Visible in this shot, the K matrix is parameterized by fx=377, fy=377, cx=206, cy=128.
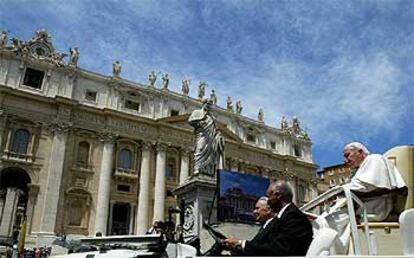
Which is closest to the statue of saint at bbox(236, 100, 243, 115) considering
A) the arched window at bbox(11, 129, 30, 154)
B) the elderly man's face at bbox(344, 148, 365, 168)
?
the arched window at bbox(11, 129, 30, 154)

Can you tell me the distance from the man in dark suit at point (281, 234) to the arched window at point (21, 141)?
31430 millimetres

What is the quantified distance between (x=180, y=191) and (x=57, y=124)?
78.8ft

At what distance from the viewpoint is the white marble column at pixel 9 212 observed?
2531 cm

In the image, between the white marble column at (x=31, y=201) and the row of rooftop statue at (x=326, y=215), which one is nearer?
the row of rooftop statue at (x=326, y=215)

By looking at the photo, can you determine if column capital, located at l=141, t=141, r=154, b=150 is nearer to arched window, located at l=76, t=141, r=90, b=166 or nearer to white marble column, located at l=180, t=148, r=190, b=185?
white marble column, located at l=180, t=148, r=190, b=185

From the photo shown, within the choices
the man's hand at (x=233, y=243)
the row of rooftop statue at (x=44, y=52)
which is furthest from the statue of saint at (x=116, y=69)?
the man's hand at (x=233, y=243)

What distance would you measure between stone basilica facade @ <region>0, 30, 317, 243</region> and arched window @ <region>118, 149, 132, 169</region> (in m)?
0.09

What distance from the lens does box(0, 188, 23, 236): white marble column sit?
83.0 ft

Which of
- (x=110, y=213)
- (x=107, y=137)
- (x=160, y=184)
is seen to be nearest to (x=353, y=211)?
(x=110, y=213)

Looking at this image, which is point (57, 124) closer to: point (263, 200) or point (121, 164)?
point (121, 164)

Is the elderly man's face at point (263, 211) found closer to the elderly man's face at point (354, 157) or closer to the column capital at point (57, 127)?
the elderly man's face at point (354, 157)

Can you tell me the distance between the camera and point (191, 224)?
10219mm

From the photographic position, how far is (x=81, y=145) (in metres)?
33.3

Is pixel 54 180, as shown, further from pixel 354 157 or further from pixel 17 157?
pixel 354 157
